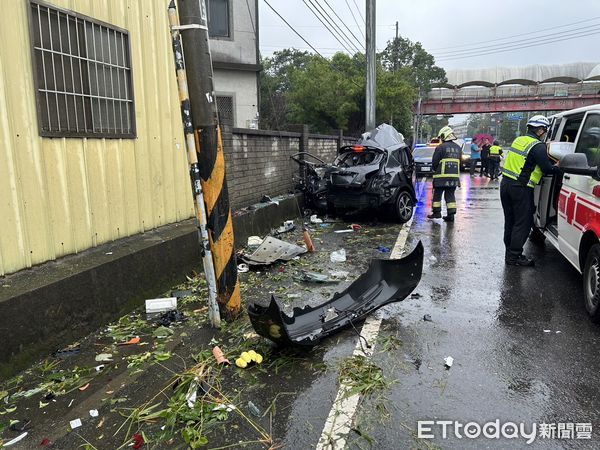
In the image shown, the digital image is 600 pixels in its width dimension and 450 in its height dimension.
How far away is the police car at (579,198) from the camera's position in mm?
4188

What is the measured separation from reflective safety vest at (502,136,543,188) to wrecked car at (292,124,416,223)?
3096 millimetres

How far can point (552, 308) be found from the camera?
15.1 feet

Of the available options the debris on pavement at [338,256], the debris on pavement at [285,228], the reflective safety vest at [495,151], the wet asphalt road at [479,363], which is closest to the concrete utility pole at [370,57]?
the reflective safety vest at [495,151]

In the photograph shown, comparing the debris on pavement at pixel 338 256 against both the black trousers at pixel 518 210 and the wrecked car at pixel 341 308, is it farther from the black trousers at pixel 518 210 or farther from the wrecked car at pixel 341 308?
the black trousers at pixel 518 210

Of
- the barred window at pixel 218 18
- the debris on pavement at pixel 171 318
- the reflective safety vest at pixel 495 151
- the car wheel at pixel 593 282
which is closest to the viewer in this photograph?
the car wheel at pixel 593 282

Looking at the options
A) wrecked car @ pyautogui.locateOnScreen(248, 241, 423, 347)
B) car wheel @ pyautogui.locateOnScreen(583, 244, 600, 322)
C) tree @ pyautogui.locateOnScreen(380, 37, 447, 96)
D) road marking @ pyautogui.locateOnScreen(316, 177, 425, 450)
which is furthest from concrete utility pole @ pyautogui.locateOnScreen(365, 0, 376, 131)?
tree @ pyautogui.locateOnScreen(380, 37, 447, 96)

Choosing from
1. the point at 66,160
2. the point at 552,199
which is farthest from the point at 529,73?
the point at 66,160

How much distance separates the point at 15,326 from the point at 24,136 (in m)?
1.58

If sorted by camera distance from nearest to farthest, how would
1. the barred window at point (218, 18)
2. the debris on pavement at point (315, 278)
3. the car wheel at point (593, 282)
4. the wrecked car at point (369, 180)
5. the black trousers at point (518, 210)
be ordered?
the car wheel at point (593, 282) → the debris on pavement at point (315, 278) → the black trousers at point (518, 210) → the wrecked car at point (369, 180) → the barred window at point (218, 18)

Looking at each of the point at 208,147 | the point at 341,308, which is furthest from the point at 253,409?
the point at 208,147

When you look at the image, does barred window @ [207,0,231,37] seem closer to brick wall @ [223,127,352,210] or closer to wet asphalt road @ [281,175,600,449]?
brick wall @ [223,127,352,210]

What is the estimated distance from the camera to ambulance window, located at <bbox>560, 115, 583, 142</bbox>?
5.48m

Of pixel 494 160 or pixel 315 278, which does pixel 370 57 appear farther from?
pixel 315 278

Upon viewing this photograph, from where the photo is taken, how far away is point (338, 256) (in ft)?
21.9
